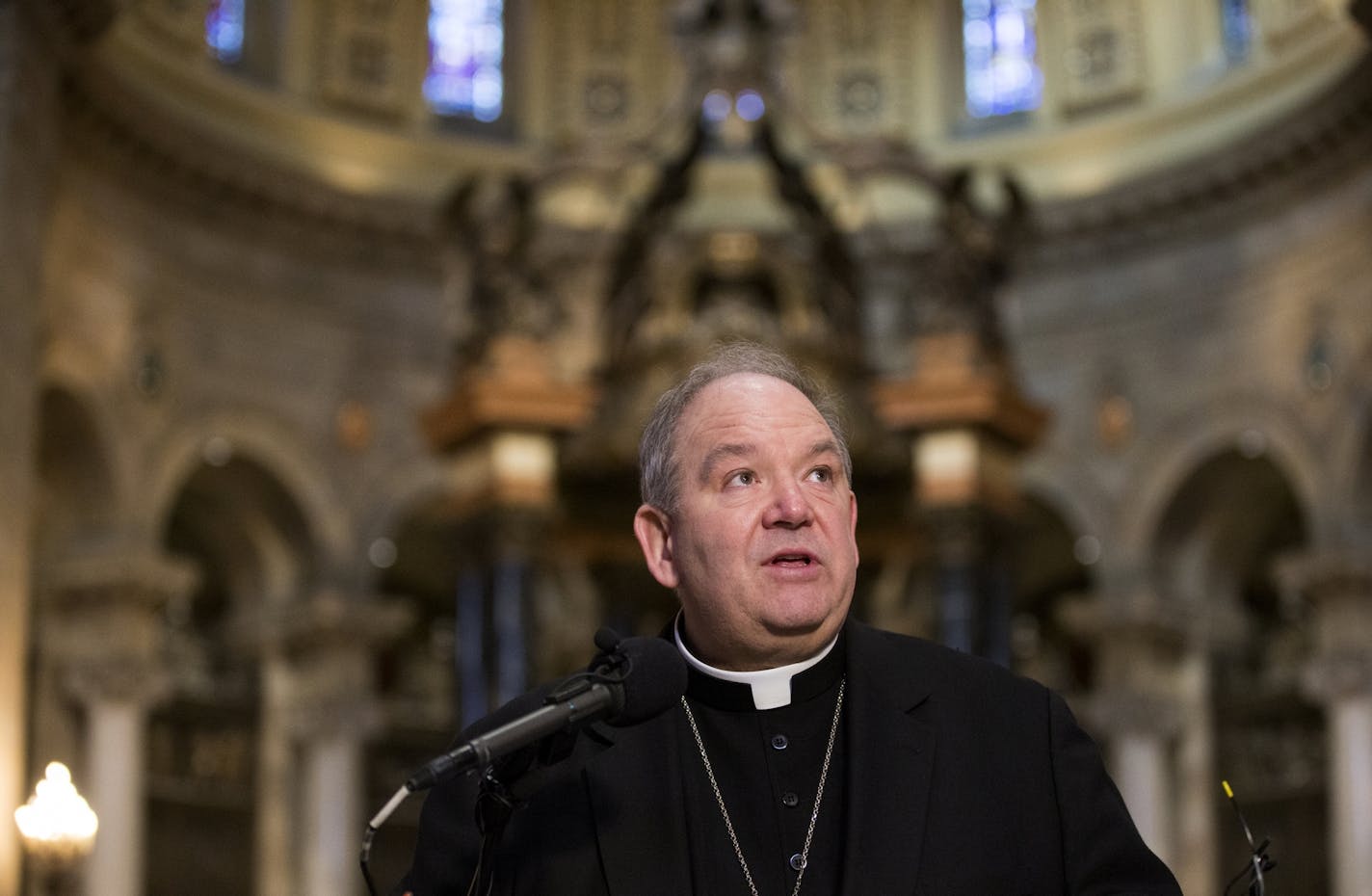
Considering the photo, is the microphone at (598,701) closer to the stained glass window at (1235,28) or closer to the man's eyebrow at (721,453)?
the man's eyebrow at (721,453)

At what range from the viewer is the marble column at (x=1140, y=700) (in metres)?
21.8

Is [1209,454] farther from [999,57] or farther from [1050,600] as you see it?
[999,57]

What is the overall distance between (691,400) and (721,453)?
0.50 feet

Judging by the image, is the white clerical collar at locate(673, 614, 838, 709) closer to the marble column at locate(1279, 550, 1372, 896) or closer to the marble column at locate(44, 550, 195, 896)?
the marble column at locate(44, 550, 195, 896)

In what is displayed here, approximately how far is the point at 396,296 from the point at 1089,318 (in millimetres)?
7869

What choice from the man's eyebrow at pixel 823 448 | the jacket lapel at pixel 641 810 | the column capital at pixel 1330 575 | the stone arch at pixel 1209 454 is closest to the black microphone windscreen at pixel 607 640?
the jacket lapel at pixel 641 810

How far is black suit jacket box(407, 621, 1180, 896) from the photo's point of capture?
3129 millimetres

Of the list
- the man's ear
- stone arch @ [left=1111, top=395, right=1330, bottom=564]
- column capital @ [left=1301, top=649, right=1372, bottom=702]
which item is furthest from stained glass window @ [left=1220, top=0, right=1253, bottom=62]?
the man's ear

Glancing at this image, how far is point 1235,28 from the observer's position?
23.0 metres

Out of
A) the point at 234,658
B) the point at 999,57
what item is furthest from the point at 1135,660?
the point at 234,658

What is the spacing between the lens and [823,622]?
10.9ft

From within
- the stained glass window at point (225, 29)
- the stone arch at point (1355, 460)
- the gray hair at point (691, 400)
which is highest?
the stained glass window at point (225, 29)

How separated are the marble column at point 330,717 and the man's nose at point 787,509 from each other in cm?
1897

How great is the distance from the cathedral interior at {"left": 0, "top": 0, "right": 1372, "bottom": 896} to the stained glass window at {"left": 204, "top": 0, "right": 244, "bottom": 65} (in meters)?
0.11
